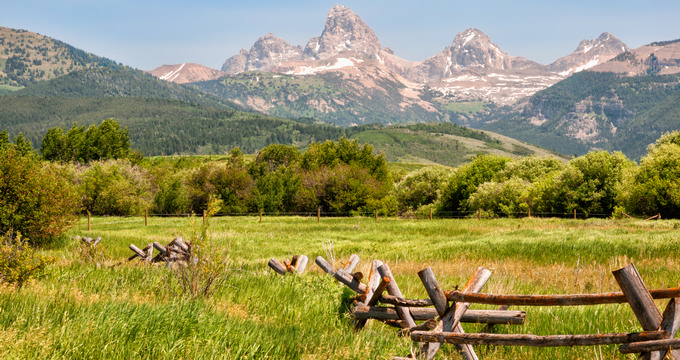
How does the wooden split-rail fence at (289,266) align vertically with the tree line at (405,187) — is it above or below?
above

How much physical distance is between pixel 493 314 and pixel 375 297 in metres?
1.71

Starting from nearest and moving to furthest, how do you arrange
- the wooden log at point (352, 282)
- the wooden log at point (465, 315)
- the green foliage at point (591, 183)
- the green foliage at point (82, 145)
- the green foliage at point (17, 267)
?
1. the wooden log at point (465, 315)
2. the wooden log at point (352, 282)
3. the green foliage at point (17, 267)
4. the green foliage at point (591, 183)
5. the green foliage at point (82, 145)

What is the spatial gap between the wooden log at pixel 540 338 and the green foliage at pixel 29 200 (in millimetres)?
21825

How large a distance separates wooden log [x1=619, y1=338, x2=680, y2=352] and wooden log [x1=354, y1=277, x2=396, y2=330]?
9.32 feet

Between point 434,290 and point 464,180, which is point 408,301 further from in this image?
point 464,180

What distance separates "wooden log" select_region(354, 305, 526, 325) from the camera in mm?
5609

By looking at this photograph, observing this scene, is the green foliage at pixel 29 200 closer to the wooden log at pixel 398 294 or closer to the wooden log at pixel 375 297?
the wooden log at pixel 375 297

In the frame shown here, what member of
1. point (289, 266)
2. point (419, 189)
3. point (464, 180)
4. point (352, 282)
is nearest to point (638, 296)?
point (352, 282)

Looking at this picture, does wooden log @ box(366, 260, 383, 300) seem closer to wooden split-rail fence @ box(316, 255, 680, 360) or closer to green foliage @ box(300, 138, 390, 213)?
wooden split-rail fence @ box(316, 255, 680, 360)

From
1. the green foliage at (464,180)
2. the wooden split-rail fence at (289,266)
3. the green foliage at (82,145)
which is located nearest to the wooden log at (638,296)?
the wooden split-rail fence at (289,266)

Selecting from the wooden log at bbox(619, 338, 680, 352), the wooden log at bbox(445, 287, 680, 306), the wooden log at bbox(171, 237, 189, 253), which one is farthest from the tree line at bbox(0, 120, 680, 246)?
the wooden log at bbox(619, 338, 680, 352)

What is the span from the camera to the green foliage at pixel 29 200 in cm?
2062

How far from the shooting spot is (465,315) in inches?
237

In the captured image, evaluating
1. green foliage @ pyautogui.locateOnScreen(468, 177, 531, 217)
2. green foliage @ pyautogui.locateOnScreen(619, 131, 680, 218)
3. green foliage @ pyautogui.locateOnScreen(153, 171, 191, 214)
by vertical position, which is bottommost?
green foliage @ pyautogui.locateOnScreen(153, 171, 191, 214)
